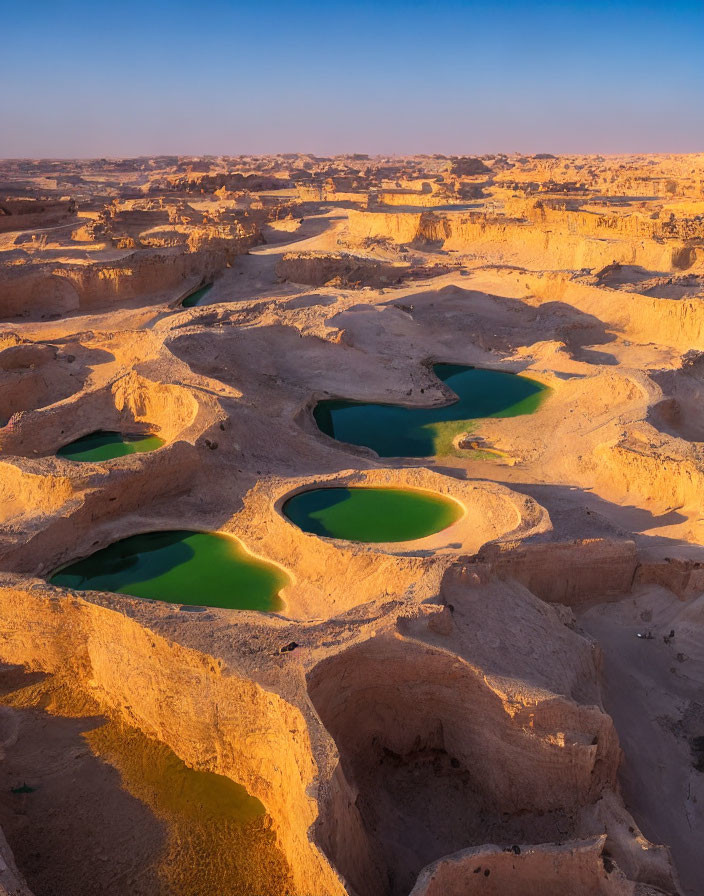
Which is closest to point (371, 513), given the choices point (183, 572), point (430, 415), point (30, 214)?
point (183, 572)

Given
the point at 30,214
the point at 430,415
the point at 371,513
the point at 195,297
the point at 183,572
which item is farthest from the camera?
the point at 30,214

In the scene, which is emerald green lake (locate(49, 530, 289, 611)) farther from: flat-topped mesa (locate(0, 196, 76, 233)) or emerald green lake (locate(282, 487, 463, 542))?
flat-topped mesa (locate(0, 196, 76, 233))

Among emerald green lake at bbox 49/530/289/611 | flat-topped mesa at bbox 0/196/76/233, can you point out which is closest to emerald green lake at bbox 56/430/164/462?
emerald green lake at bbox 49/530/289/611

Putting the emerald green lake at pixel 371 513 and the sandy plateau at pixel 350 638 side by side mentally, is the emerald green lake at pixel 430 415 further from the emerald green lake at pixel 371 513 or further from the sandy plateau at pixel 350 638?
the emerald green lake at pixel 371 513

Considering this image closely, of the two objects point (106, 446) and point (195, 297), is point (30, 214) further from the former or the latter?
point (106, 446)

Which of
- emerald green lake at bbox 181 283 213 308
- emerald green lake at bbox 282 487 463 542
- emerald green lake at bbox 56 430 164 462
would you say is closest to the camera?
emerald green lake at bbox 282 487 463 542

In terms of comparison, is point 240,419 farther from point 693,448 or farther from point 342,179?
point 342,179
